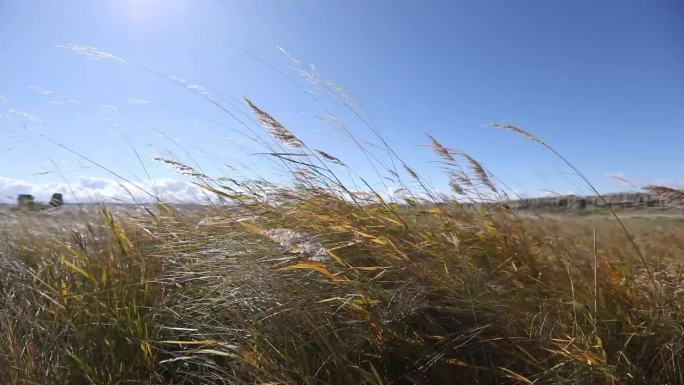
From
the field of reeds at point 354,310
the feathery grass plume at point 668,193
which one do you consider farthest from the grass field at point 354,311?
the feathery grass plume at point 668,193

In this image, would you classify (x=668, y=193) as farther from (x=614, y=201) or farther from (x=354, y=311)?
(x=354, y=311)

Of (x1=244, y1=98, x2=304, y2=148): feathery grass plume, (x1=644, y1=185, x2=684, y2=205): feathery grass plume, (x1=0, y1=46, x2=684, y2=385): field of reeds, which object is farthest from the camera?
(x1=244, y1=98, x2=304, y2=148): feathery grass plume

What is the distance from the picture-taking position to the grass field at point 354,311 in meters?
1.09

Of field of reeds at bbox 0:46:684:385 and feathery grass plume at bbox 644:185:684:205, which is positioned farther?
feathery grass plume at bbox 644:185:684:205

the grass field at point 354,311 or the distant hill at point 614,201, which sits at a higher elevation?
the distant hill at point 614,201

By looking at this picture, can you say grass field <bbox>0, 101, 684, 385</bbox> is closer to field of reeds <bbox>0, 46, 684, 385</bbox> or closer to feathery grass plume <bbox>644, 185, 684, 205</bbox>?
field of reeds <bbox>0, 46, 684, 385</bbox>

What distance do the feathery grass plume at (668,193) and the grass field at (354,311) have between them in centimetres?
22

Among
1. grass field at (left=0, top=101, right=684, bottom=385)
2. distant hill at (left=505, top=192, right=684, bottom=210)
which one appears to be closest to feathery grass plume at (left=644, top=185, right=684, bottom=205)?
distant hill at (left=505, top=192, right=684, bottom=210)

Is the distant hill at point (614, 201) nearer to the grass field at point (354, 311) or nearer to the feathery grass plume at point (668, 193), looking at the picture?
the feathery grass plume at point (668, 193)

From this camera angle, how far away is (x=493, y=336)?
120 cm

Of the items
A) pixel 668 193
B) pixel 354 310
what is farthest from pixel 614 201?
pixel 354 310

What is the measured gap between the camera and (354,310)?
1.21 meters

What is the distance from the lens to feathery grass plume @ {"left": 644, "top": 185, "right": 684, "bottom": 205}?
1383mm

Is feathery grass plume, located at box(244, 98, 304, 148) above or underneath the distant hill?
above
